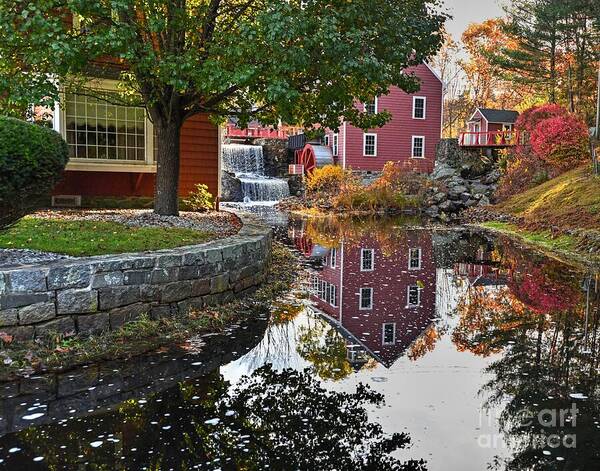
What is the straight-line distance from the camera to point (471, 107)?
1641 inches

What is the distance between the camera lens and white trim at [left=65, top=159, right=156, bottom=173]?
11758 millimetres

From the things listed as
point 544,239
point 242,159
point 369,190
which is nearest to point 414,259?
point 544,239

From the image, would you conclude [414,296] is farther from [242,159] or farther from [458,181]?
[242,159]

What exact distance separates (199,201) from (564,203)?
9.35 m

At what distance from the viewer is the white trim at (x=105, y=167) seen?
1176 centimetres

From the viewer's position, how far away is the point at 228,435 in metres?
3.25

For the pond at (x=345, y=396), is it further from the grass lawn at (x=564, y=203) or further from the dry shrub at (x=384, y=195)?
the dry shrub at (x=384, y=195)

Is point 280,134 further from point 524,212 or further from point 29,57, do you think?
point 29,57

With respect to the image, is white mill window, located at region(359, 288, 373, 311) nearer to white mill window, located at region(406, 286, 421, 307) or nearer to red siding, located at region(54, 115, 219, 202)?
white mill window, located at region(406, 286, 421, 307)

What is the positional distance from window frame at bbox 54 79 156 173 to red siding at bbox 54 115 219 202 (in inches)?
13.5

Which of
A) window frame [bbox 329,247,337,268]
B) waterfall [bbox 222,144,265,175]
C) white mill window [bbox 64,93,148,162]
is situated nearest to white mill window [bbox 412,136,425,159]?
waterfall [bbox 222,144,265,175]

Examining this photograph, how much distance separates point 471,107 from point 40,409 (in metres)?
42.5

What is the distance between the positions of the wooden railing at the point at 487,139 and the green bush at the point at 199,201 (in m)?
18.9

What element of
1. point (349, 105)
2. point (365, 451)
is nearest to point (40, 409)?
point (365, 451)
